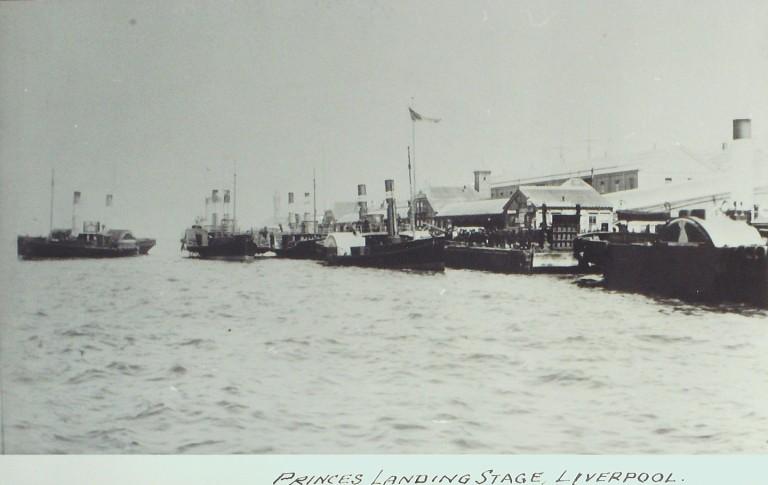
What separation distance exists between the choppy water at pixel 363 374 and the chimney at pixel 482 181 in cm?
74

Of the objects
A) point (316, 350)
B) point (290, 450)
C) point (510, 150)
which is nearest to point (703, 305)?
point (510, 150)

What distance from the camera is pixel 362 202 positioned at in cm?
413

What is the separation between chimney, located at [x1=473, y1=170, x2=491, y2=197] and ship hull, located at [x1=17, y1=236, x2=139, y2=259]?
1854 mm

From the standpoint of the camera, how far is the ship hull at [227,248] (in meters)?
3.49

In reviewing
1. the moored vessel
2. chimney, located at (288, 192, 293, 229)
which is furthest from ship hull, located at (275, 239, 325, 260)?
the moored vessel

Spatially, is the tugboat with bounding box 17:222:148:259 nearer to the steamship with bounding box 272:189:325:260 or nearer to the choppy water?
the choppy water

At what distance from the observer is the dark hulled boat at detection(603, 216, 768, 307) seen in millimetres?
3150

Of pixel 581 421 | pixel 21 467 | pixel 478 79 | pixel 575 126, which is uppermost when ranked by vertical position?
pixel 478 79

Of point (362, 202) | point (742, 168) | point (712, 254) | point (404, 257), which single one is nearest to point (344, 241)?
point (404, 257)

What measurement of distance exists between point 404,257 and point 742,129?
226cm

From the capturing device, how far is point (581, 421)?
280 centimetres

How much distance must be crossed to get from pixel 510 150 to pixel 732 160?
1.03 m

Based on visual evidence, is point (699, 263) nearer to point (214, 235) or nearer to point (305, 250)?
point (214, 235)

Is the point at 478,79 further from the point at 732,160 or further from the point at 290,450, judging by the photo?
the point at 290,450
